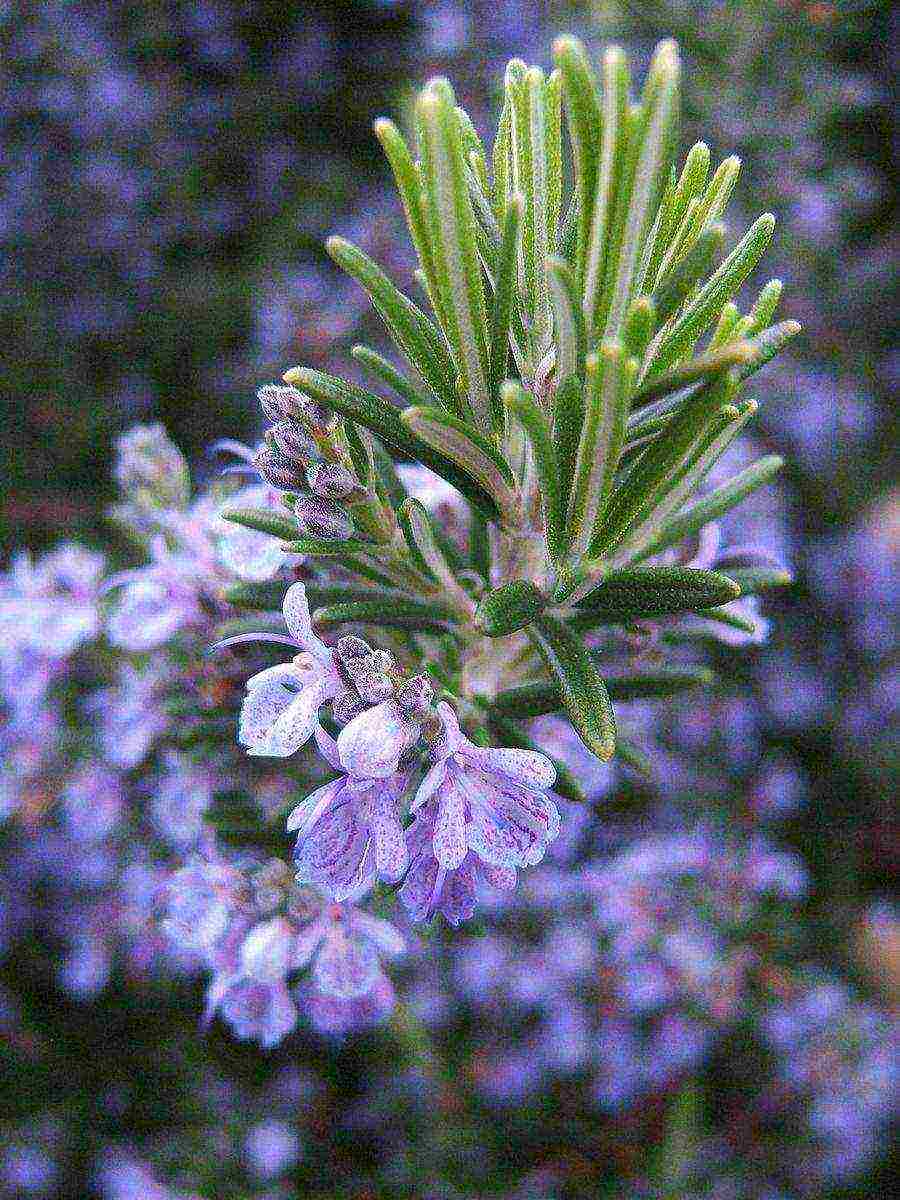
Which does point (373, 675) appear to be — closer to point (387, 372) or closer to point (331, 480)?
point (331, 480)

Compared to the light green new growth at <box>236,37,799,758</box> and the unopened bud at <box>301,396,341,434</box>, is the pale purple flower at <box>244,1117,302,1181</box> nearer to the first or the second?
the light green new growth at <box>236,37,799,758</box>

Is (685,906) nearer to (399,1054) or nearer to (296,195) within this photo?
(399,1054)

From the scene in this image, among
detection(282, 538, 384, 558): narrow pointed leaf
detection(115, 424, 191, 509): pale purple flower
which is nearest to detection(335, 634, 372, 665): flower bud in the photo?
detection(282, 538, 384, 558): narrow pointed leaf

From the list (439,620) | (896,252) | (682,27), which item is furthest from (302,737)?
(896,252)

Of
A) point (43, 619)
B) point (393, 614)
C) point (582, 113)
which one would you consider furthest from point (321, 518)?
point (43, 619)

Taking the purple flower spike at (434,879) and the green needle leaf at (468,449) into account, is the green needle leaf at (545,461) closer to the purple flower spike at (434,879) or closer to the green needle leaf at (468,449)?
the green needle leaf at (468,449)

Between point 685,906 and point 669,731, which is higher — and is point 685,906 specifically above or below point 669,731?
below
